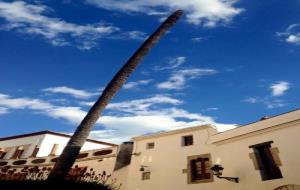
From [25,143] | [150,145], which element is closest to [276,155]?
[150,145]

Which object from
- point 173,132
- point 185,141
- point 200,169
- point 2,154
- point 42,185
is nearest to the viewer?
point 42,185

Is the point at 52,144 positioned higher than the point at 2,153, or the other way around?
the point at 52,144

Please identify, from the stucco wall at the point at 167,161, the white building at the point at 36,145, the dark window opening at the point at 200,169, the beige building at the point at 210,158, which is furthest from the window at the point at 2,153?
the dark window opening at the point at 200,169

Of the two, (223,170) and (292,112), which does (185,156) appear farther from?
(292,112)

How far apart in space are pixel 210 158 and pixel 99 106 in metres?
7.34

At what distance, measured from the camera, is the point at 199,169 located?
1572 cm

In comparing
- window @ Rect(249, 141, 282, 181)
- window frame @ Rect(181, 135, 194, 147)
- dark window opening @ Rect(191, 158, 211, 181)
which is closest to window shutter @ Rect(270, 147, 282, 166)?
window @ Rect(249, 141, 282, 181)

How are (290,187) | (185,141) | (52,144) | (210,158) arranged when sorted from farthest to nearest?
(52,144) < (185,141) < (210,158) < (290,187)

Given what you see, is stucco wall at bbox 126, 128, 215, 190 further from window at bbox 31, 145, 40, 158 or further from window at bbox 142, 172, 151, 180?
window at bbox 31, 145, 40, 158

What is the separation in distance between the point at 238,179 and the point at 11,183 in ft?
32.8

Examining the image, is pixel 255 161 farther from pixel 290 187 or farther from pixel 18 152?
pixel 18 152

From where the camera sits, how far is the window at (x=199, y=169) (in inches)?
601

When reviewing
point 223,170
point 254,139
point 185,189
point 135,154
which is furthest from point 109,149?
point 254,139

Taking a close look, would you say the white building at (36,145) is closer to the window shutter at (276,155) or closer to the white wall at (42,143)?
the white wall at (42,143)
